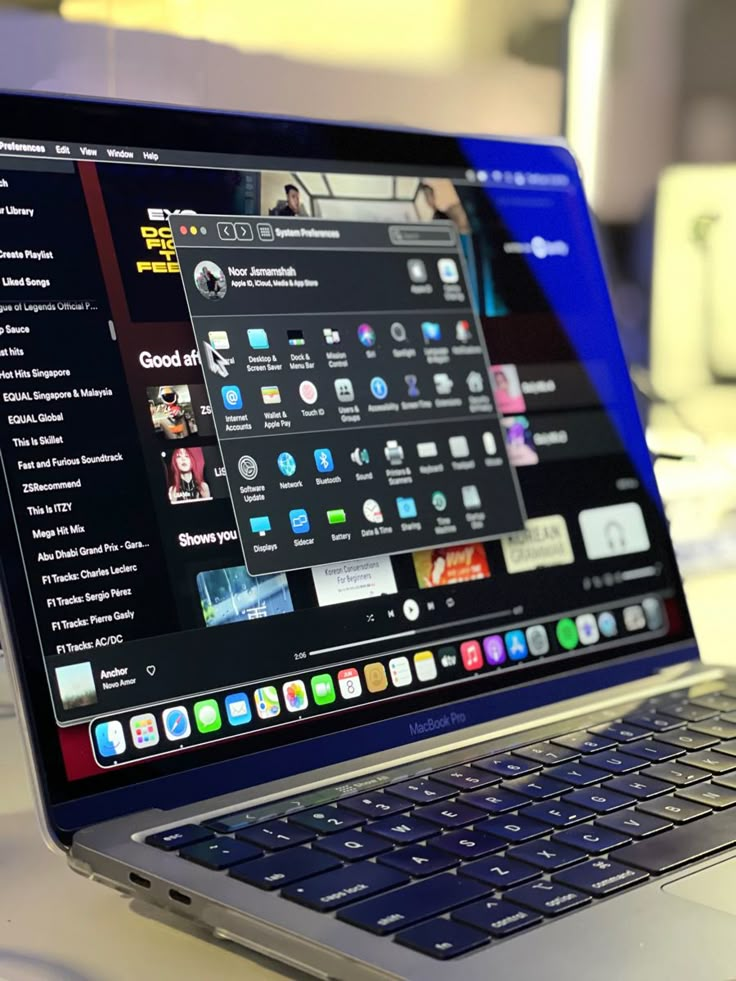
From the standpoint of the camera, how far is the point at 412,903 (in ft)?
1.38

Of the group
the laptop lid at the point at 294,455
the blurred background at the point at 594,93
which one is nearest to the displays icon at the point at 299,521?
the laptop lid at the point at 294,455

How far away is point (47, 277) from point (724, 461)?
983 mm

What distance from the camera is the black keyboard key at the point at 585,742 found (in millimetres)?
596

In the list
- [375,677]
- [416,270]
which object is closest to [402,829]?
[375,677]

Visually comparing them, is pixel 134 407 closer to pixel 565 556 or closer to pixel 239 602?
pixel 239 602

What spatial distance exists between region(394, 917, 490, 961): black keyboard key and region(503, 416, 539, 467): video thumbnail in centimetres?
34

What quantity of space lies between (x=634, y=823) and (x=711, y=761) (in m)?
0.09

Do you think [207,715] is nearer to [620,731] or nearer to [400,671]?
[400,671]

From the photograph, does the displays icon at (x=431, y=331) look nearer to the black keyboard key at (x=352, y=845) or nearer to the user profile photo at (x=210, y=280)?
the user profile photo at (x=210, y=280)

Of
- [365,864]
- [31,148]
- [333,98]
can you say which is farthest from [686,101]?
[365,864]

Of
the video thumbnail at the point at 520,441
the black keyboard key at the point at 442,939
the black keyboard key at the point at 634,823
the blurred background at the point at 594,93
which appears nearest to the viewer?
the black keyboard key at the point at 442,939

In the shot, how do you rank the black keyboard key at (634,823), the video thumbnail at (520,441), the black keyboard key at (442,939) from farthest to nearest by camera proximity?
the video thumbnail at (520,441)
the black keyboard key at (634,823)
the black keyboard key at (442,939)

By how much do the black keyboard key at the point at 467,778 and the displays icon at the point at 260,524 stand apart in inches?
5.6

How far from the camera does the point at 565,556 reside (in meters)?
0.70
